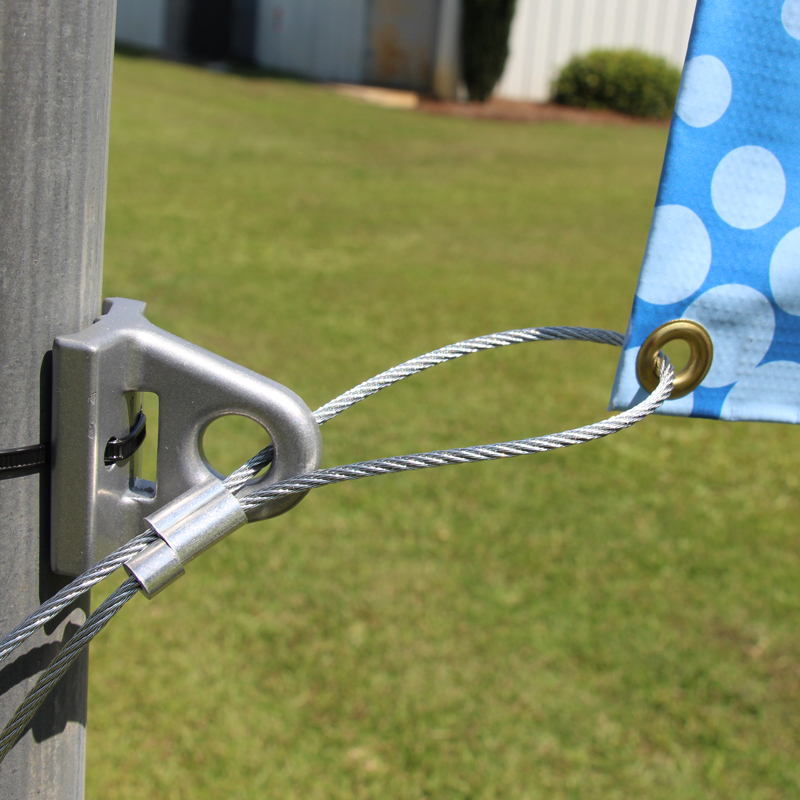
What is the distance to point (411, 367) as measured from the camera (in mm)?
835

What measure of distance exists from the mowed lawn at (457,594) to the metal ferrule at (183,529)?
1787 mm

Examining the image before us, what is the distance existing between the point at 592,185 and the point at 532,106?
19.3ft

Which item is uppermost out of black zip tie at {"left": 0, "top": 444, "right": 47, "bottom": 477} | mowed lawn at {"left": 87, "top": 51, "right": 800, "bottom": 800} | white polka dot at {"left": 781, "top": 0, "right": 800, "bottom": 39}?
white polka dot at {"left": 781, "top": 0, "right": 800, "bottom": 39}

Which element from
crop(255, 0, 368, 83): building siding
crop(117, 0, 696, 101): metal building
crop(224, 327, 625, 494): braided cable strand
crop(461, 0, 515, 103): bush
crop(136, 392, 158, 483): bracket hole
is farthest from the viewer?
crop(255, 0, 368, 83): building siding

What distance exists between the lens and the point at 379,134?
11.3 meters

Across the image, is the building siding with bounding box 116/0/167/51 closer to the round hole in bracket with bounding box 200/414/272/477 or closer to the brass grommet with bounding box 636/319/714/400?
the round hole in bracket with bounding box 200/414/272/477

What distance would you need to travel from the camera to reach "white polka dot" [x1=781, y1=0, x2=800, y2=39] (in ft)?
2.45

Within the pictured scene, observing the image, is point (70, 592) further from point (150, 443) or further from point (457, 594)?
point (150, 443)

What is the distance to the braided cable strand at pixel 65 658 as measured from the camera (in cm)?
68

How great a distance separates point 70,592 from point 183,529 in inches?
3.7

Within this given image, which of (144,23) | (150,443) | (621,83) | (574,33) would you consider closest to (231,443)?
(150,443)

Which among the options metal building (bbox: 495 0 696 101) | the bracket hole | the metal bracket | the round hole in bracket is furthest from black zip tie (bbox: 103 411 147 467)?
metal building (bbox: 495 0 696 101)

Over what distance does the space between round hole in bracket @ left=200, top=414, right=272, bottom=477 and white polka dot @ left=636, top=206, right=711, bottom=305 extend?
2890mm

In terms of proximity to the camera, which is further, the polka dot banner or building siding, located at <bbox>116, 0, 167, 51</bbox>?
building siding, located at <bbox>116, 0, 167, 51</bbox>
